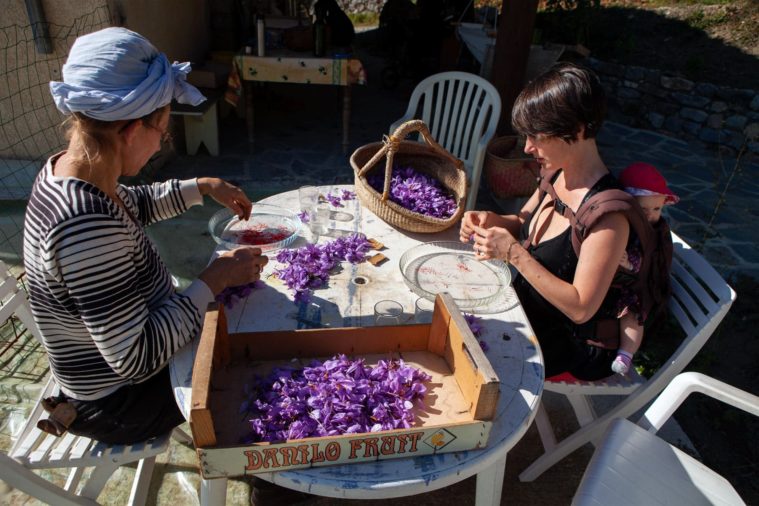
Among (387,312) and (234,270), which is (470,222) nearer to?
(387,312)

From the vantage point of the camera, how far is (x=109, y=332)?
1.36m

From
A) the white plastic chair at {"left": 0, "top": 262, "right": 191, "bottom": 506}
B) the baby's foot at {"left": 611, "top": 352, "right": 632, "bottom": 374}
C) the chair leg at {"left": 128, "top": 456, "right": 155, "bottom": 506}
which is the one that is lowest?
the chair leg at {"left": 128, "top": 456, "right": 155, "bottom": 506}

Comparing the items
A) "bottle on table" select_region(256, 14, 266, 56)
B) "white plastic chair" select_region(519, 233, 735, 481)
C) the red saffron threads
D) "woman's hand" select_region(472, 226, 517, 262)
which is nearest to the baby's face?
"white plastic chair" select_region(519, 233, 735, 481)

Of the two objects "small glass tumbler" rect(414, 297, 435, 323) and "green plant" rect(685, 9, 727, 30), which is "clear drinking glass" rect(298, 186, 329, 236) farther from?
"green plant" rect(685, 9, 727, 30)

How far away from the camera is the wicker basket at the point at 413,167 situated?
7.14 feet

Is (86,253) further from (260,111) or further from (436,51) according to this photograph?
(436,51)

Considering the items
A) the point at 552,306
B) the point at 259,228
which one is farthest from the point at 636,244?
the point at 259,228

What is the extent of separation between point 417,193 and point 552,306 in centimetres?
78

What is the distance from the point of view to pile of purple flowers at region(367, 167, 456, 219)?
90.8 inches

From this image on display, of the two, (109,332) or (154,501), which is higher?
(109,332)

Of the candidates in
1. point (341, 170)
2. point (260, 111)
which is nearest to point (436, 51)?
point (260, 111)

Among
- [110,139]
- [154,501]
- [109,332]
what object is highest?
[110,139]

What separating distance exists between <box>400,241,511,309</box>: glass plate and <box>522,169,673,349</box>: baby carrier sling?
0.73 feet

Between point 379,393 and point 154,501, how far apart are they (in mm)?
1473
